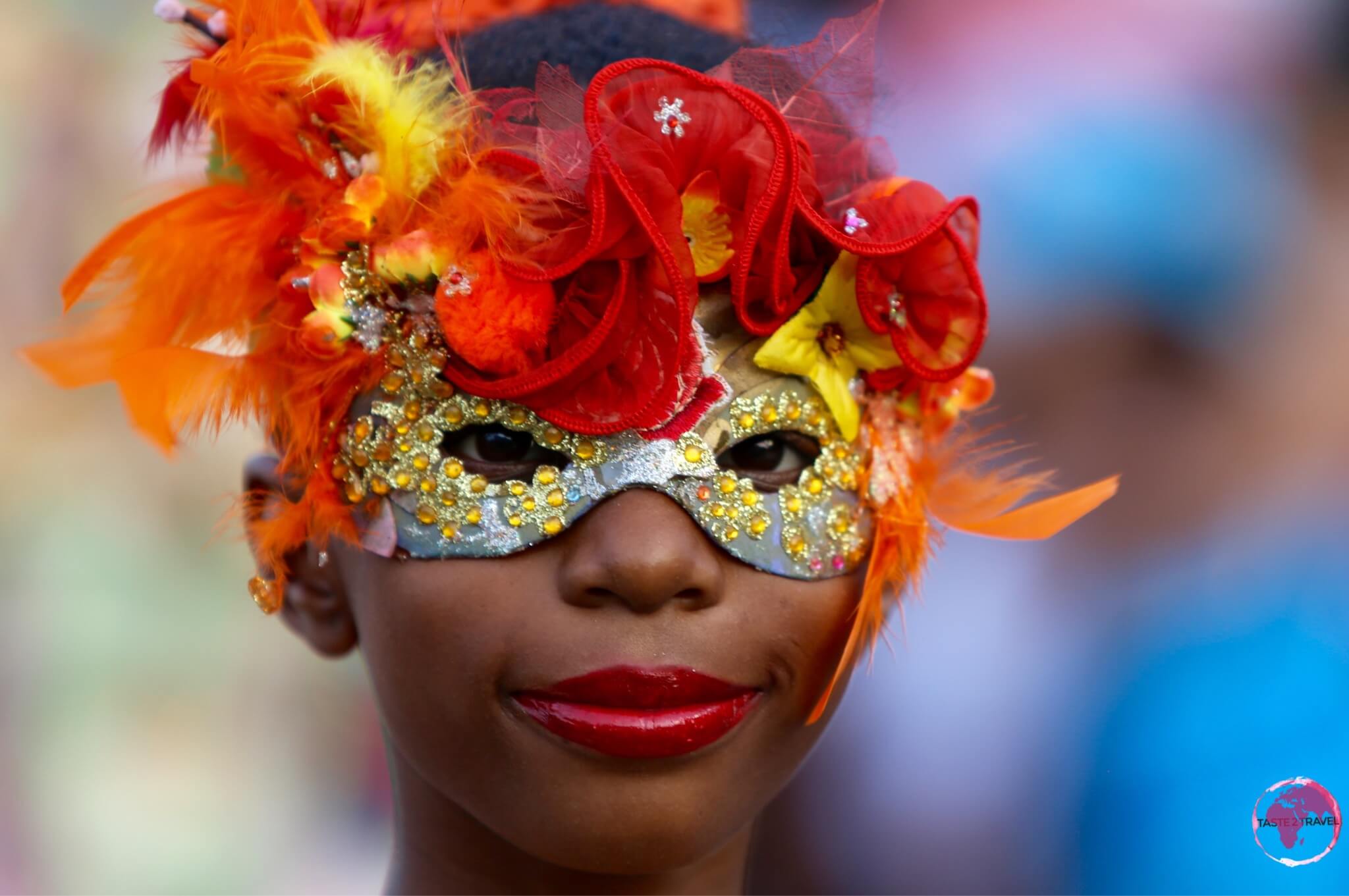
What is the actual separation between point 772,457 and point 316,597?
63cm

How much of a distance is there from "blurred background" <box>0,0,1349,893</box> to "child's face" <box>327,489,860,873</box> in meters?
1.47

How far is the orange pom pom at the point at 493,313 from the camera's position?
4.64ft

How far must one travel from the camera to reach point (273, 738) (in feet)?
12.7

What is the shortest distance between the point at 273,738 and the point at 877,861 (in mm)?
1771

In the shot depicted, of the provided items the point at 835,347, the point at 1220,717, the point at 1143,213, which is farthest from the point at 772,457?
the point at 1143,213

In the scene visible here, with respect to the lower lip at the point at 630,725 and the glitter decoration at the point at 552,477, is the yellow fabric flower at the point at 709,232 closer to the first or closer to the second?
the glitter decoration at the point at 552,477

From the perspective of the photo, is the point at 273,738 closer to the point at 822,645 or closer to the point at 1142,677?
the point at 1142,677

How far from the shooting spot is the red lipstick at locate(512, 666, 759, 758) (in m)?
1.43

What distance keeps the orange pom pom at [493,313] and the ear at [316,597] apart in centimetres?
39

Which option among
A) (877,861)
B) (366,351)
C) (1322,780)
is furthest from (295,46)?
(877,861)

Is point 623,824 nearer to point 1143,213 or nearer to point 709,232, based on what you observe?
point 709,232

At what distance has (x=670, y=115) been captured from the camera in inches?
55.1

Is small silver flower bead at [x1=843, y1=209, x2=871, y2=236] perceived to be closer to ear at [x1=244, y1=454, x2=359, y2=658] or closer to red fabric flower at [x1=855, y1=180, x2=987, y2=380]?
red fabric flower at [x1=855, y1=180, x2=987, y2=380]

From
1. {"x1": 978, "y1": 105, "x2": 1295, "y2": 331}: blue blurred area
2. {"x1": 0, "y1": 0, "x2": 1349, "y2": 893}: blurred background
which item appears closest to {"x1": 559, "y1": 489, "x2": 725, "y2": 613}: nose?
{"x1": 0, "y1": 0, "x2": 1349, "y2": 893}: blurred background
